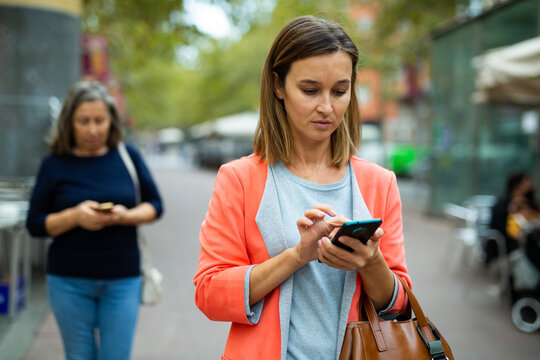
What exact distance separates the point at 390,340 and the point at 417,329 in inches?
3.9

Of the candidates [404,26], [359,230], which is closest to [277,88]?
[359,230]

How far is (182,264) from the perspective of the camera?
7926 millimetres

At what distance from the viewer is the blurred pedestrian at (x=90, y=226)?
2.84 metres

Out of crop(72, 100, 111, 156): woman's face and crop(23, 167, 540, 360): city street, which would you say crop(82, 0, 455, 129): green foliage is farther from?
crop(23, 167, 540, 360): city street

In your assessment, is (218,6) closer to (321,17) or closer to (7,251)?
(7,251)

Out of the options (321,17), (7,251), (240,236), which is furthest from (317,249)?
(7,251)

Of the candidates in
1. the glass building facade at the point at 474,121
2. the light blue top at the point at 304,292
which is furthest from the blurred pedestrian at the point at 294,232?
the glass building facade at the point at 474,121

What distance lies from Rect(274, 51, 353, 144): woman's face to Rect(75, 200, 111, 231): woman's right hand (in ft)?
5.00

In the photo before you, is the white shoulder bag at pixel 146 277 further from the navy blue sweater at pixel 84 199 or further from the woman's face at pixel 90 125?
the woman's face at pixel 90 125

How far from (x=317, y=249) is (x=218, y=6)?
1072 centimetres

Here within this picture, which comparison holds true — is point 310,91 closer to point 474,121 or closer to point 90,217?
point 90,217

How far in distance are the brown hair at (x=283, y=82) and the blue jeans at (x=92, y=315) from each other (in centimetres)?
155

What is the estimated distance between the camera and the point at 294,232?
157 centimetres

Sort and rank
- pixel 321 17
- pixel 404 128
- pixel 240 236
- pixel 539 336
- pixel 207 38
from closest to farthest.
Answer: pixel 240 236
pixel 321 17
pixel 539 336
pixel 207 38
pixel 404 128
